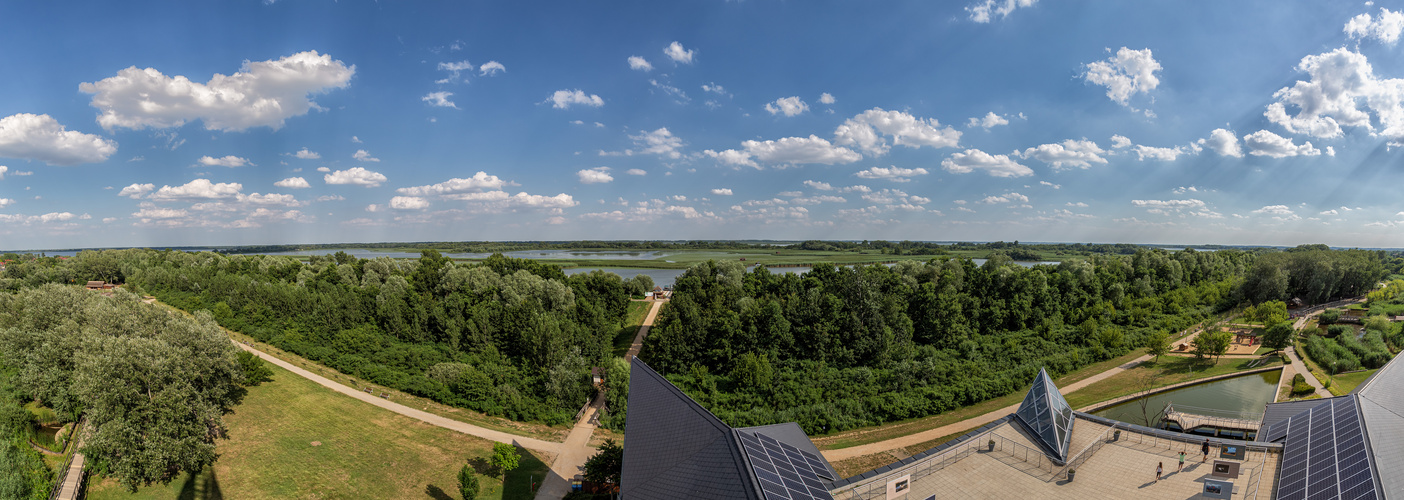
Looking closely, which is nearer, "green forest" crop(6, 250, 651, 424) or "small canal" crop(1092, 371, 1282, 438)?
"small canal" crop(1092, 371, 1282, 438)

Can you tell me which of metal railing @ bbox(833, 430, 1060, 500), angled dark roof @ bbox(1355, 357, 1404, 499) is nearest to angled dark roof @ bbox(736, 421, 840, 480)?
metal railing @ bbox(833, 430, 1060, 500)

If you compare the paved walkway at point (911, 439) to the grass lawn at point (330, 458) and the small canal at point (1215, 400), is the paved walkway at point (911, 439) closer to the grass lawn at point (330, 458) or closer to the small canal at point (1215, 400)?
the small canal at point (1215, 400)

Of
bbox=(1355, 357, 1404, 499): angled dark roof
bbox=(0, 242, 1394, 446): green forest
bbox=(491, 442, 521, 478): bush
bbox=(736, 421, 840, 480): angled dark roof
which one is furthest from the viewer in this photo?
bbox=(0, 242, 1394, 446): green forest

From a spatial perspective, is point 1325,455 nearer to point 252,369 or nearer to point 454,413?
point 454,413

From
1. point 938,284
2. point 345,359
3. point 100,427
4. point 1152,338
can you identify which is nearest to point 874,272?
point 938,284

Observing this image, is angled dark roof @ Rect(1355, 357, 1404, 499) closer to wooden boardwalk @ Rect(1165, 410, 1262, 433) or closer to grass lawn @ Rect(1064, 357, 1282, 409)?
wooden boardwalk @ Rect(1165, 410, 1262, 433)

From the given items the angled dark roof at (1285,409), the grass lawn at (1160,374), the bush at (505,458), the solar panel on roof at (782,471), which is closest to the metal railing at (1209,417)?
the grass lawn at (1160,374)

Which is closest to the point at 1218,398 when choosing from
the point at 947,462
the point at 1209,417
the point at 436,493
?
the point at 1209,417
